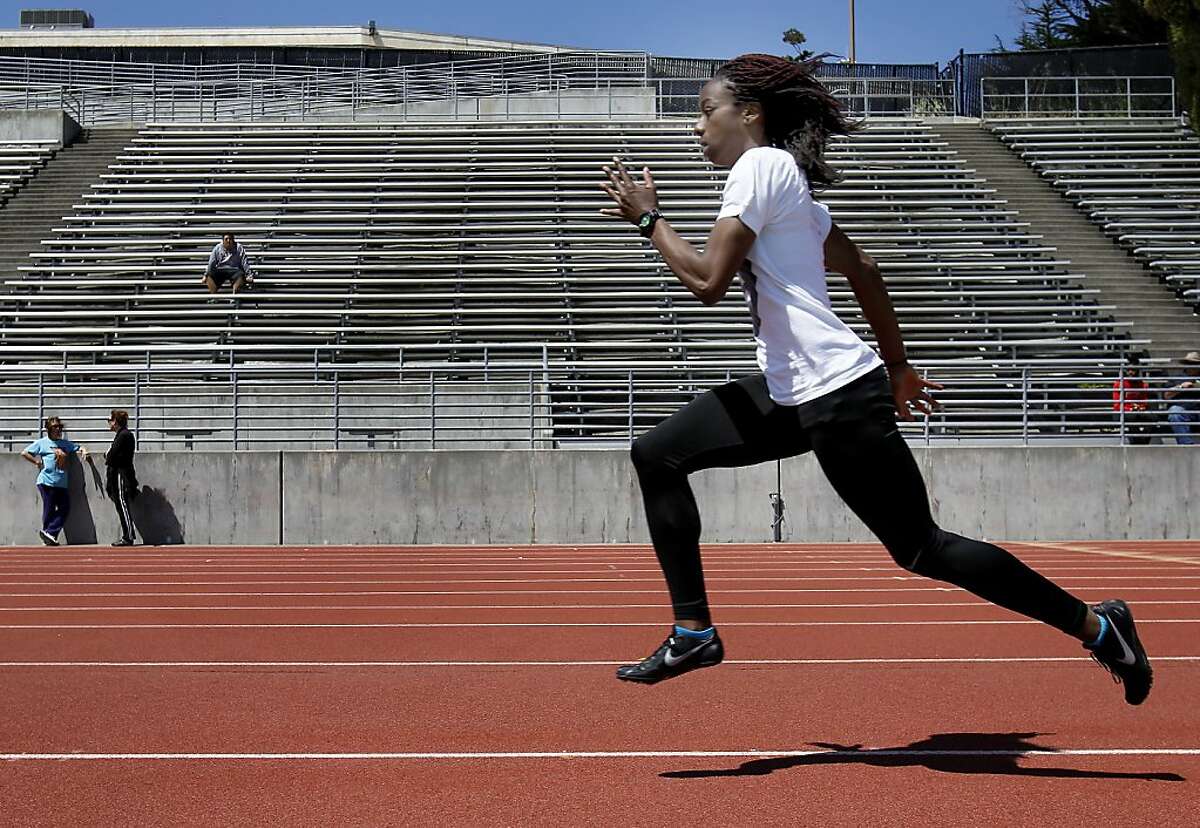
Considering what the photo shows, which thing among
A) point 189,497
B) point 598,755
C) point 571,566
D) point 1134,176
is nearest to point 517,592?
point 571,566

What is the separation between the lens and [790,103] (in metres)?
4.12

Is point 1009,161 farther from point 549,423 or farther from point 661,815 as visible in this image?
point 661,815

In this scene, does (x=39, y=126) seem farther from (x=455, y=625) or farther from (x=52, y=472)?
(x=455, y=625)

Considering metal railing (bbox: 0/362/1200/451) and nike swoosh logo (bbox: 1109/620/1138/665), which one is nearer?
nike swoosh logo (bbox: 1109/620/1138/665)

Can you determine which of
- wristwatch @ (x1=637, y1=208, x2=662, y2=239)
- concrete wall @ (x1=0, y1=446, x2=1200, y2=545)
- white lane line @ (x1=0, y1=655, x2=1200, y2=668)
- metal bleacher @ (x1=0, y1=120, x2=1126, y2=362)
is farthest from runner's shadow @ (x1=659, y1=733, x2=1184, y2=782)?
metal bleacher @ (x1=0, y1=120, x2=1126, y2=362)

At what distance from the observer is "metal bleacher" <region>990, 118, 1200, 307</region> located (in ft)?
75.4

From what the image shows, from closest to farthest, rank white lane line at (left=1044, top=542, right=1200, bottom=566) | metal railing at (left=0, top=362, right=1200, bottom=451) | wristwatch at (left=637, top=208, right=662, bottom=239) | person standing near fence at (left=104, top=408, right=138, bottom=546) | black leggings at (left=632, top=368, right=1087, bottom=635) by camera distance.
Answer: black leggings at (left=632, top=368, right=1087, bottom=635)
wristwatch at (left=637, top=208, right=662, bottom=239)
white lane line at (left=1044, top=542, right=1200, bottom=566)
person standing near fence at (left=104, top=408, right=138, bottom=546)
metal railing at (left=0, top=362, right=1200, bottom=451)

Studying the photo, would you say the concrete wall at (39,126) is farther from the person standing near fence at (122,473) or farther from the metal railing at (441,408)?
the person standing near fence at (122,473)

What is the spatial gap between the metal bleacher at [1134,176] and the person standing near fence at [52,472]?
584 inches

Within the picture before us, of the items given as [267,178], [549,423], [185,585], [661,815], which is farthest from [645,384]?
[661,815]

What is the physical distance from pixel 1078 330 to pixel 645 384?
6.81 metres

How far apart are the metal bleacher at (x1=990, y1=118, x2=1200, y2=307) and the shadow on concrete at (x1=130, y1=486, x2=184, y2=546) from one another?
13877mm

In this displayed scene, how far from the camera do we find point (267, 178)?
2555 centimetres

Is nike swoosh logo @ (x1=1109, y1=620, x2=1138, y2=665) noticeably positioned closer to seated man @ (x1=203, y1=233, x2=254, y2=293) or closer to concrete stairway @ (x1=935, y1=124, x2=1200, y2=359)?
concrete stairway @ (x1=935, y1=124, x2=1200, y2=359)
